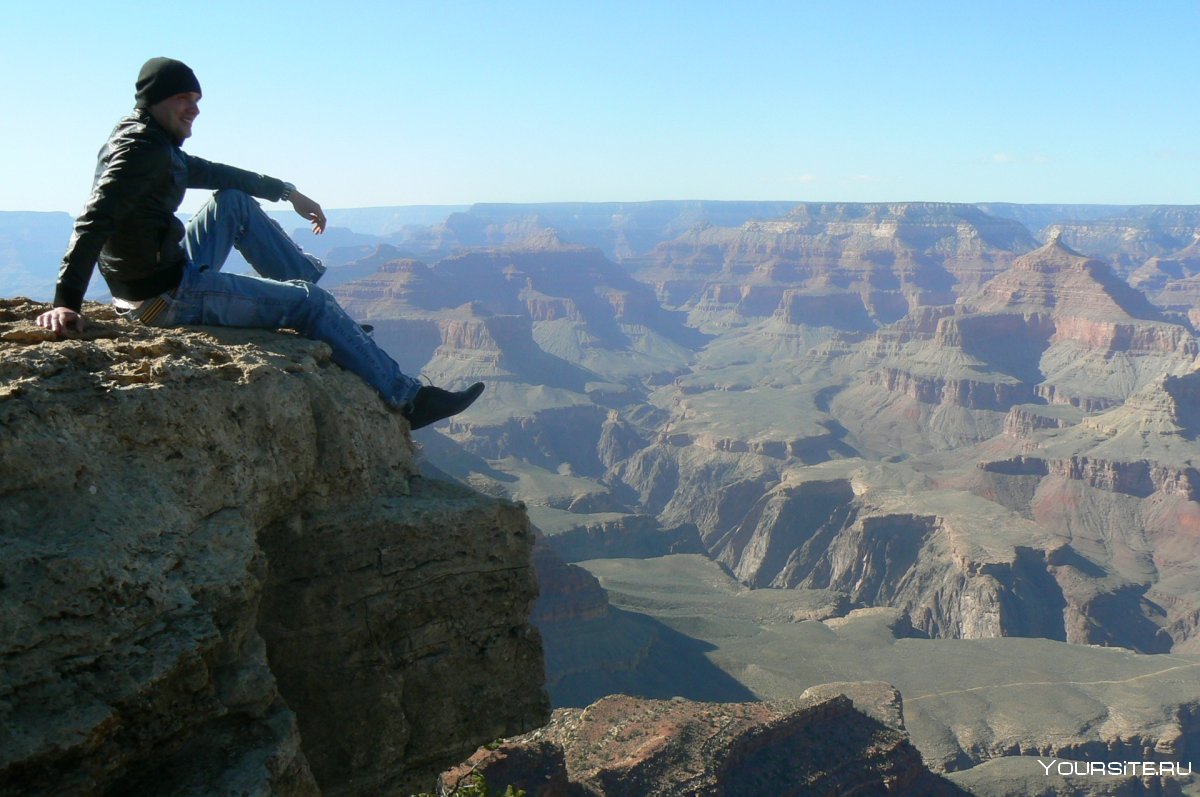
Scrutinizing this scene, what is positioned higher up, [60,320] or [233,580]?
[60,320]

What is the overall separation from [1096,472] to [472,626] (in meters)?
91.7

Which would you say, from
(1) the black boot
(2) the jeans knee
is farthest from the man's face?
(1) the black boot

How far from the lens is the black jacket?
583 cm

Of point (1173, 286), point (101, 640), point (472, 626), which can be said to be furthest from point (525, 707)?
point (1173, 286)

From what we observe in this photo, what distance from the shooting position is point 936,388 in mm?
122500

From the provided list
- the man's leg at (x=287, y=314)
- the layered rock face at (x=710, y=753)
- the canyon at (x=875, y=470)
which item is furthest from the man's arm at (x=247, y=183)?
the canyon at (x=875, y=470)

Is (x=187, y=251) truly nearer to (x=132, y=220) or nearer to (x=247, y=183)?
(x=247, y=183)

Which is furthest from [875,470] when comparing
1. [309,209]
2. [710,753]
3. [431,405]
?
[431,405]

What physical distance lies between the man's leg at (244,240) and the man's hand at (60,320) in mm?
1407

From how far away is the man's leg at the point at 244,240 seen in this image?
7.65m

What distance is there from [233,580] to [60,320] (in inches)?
79.5

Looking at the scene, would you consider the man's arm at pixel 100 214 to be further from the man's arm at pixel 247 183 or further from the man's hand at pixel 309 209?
the man's hand at pixel 309 209

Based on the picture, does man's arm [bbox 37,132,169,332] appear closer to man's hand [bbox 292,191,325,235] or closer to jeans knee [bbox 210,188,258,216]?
jeans knee [bbox 210,188,258,216]

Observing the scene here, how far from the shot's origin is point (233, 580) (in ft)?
17.0
